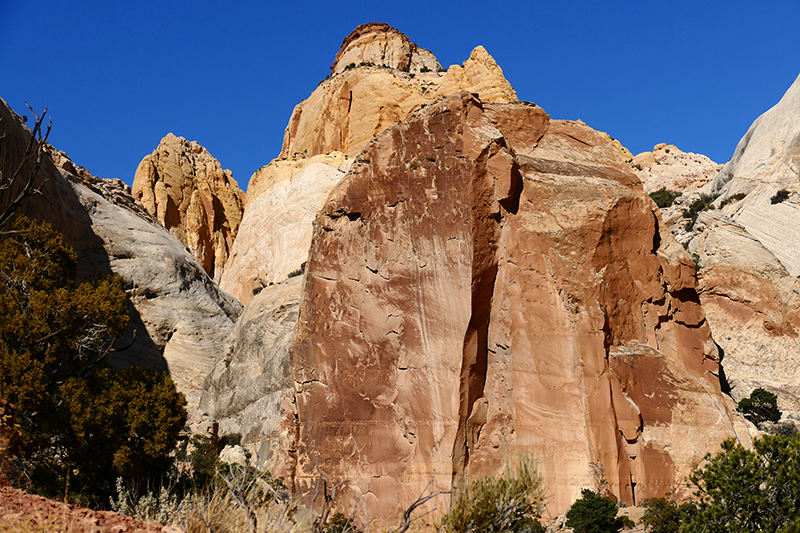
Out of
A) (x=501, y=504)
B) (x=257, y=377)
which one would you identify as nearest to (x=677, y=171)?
(x=257, y=377)

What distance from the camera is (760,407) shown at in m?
26.4

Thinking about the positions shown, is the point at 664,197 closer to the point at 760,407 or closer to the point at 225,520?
the point at 760,407

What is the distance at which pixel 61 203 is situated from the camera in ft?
120

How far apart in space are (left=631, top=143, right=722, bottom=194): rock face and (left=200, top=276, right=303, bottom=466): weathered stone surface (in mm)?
38061

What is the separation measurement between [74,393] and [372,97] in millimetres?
47617

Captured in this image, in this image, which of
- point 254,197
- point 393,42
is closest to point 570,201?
point 254,197

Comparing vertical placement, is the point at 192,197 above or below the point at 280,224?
above

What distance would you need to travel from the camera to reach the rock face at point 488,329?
16.1 meters

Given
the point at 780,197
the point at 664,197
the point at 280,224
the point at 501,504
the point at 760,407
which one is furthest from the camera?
the point at 664,197

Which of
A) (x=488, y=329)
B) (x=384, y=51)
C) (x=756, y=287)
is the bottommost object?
(x=488, y=329)

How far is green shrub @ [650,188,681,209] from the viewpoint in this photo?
54438 millimetres

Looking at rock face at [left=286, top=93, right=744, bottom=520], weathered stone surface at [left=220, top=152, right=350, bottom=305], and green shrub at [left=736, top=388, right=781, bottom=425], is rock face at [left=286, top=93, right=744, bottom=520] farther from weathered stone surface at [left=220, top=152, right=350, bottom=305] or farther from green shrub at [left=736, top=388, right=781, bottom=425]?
weathered stone surface at [left=220, top=152, right=350, bottom=305]

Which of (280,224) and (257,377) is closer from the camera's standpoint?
(257,377)

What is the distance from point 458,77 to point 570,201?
4540cm
